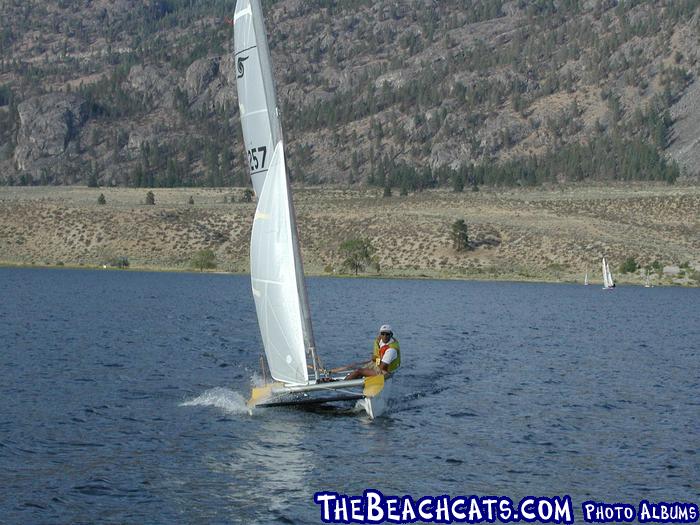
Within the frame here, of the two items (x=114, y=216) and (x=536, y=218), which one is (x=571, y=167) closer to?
(x=536, y=218)

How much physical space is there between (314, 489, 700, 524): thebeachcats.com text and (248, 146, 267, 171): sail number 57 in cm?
1131

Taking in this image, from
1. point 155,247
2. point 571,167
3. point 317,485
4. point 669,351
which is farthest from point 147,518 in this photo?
point 571,167

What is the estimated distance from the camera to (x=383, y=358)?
30344mm

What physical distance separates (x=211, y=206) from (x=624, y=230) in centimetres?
5807

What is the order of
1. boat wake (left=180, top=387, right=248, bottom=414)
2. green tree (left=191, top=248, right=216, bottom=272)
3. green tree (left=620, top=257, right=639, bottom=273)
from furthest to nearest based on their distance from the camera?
green tree (left=191, top=248, right=216, bottom=272), green tree (left=620, top=257, right=639, bottom=273), boat wake (left=180, top=387, right=248, bottom=414)

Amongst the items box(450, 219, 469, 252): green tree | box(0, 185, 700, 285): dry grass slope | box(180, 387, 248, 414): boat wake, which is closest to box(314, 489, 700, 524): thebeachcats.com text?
box(180, 387, 248, 414): boat wake

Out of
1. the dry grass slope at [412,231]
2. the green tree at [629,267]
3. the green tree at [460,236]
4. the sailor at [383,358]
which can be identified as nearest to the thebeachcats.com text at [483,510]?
the sailor at [383,358]

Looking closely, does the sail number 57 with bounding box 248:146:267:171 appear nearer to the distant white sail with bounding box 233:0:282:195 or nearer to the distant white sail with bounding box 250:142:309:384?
the distant white sail with bounding box 233:0:282:195

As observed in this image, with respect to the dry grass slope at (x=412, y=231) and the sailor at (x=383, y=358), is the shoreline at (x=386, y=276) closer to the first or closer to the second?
the dry grass slope at (x=412, y=231)

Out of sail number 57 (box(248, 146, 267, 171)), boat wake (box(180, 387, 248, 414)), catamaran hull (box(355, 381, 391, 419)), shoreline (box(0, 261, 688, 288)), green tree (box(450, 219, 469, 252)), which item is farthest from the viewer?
green tree (box(450, 219, 469, 252))

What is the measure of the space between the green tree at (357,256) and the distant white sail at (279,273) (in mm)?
89122

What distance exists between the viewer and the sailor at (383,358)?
29956 mm

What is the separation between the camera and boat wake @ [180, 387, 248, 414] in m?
30.2

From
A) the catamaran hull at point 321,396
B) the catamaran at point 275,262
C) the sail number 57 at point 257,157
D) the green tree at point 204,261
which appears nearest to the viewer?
the catamaran hull at point 321,396
